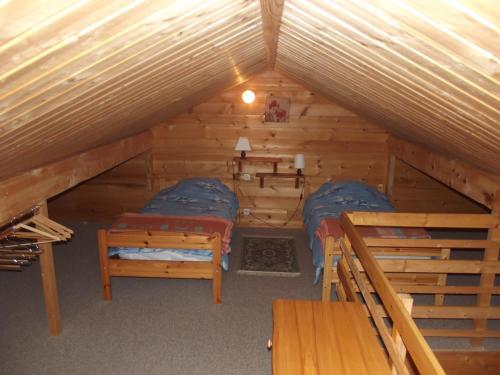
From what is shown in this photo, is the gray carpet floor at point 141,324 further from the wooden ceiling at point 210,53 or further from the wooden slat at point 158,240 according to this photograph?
the wooden ceiling at point 210,53

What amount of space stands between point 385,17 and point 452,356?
9.54 ft

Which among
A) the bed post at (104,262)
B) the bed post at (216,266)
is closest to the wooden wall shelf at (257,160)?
the bed post at (216,266)

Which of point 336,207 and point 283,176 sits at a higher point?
point 283,176

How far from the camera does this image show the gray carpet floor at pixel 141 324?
2951mm

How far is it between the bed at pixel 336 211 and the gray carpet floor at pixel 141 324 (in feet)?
1.52

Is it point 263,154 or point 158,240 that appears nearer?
point 158,240

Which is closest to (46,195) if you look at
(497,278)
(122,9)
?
(122,9)

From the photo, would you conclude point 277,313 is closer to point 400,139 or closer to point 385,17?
point 385,17

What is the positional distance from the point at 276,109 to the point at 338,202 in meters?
1.58

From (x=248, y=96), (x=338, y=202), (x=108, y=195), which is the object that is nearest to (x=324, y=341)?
(x=338, y=202)

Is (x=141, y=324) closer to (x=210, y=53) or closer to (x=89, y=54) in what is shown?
(x=210, y=53)

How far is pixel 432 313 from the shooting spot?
2979mm

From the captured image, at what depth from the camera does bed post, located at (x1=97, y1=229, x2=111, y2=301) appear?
3.69 m

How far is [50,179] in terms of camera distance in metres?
2.94
